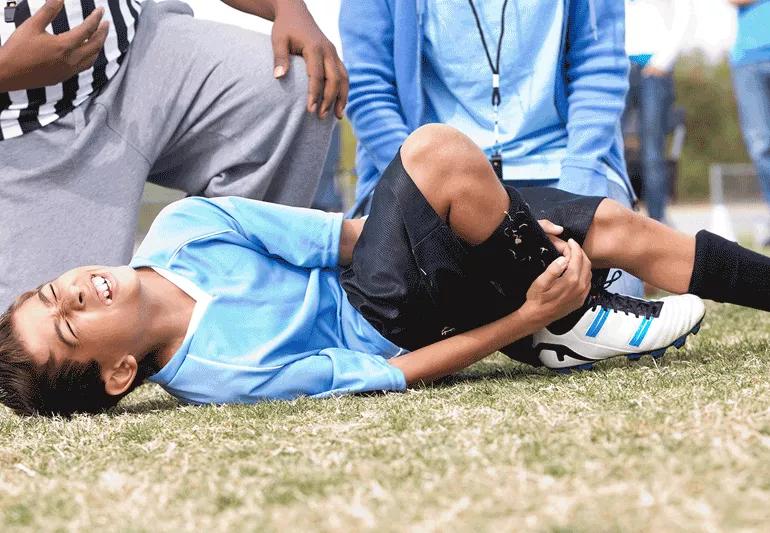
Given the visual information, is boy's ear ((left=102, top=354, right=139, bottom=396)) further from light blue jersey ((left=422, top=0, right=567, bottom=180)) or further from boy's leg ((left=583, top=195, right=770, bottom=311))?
light blue jersey ((left=422, top=0, right=567, bottom=180))

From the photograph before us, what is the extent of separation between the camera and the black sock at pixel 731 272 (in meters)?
2.22

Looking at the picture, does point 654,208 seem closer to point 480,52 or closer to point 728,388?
point 480,52

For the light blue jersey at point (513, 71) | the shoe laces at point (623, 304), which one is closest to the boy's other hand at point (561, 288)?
the shoe laces at point (623, 304)

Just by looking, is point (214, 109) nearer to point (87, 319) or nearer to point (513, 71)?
point (513, 71)

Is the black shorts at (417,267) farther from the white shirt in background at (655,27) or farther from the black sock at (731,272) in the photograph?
the white shirt in background at (655,27)

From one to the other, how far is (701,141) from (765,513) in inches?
946

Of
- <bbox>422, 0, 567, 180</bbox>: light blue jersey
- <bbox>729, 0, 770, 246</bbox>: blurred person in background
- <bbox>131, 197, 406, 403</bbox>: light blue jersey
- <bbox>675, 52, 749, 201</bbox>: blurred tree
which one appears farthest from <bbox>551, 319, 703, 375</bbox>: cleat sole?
<bbox>675, 52, 749, 201</bbox>: blurred tree

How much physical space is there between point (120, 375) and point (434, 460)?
38.4 inches

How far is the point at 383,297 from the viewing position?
2236mm

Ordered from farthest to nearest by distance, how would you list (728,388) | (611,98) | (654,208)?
1. (654,208)
2. (611,98)
3. (728,388)

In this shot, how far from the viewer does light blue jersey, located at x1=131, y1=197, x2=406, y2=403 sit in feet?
7.20

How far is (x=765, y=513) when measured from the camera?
1130 millimetres

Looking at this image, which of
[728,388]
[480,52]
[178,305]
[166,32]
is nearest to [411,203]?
[178,305]

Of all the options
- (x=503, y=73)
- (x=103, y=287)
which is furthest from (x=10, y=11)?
(x=503, y=73)
